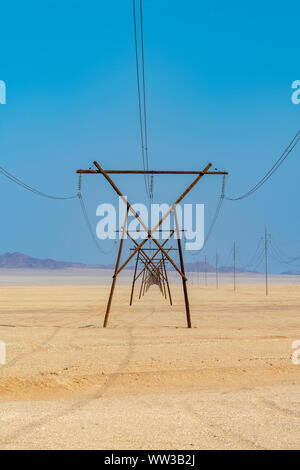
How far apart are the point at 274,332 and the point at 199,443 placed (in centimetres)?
1122

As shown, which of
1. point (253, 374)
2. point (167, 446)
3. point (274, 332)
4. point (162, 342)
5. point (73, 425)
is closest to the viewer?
point (167, 446)

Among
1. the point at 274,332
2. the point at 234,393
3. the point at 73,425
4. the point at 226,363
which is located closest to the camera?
the point at 73,425

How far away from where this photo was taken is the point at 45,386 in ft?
29.2

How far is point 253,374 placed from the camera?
9.92m

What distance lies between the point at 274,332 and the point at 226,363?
612 centimetres

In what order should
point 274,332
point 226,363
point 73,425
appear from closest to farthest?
point 73,425
point 226,363
point 274,332

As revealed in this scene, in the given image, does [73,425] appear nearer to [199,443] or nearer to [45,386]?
[199,443]

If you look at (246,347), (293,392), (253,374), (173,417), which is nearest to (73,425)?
(173,417)

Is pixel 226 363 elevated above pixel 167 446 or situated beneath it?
situated beneath

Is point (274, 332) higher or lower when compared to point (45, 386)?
lower
